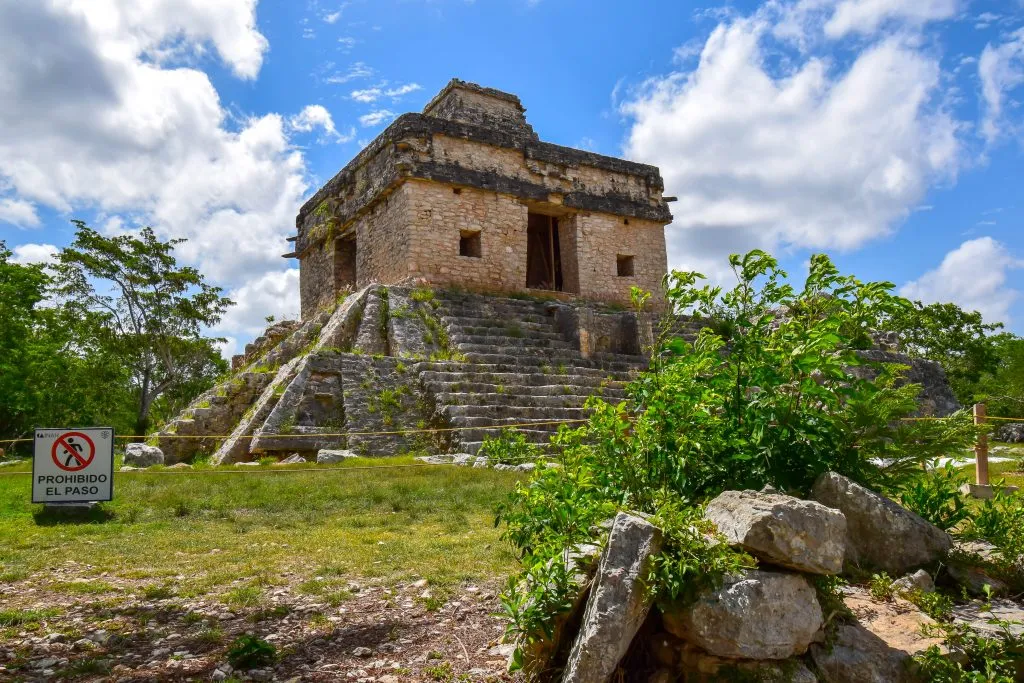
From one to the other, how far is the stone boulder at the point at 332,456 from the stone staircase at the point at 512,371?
53.7 inches

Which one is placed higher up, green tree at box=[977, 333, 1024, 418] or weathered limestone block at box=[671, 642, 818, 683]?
green tree at box=[977, 333, 1024, 418]

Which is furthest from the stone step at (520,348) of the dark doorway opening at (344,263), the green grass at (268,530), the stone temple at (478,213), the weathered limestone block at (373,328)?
the dark doorway opening at (344,263)

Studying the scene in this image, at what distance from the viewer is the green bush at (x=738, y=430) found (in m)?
2.93

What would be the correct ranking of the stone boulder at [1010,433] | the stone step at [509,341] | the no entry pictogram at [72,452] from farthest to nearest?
the stone boulder at [1010,433], the stone step at [509,341], the no entry pictogram at [72,452]

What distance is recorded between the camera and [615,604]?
255 cm

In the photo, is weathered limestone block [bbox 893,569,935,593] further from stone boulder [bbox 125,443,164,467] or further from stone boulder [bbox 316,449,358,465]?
stone boulder [bbox 125,443,164,467]

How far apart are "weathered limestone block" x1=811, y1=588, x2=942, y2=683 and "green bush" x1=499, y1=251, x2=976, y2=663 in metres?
0.58

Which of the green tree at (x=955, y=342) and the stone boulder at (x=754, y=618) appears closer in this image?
the stone boulder at (x=754, y=618)

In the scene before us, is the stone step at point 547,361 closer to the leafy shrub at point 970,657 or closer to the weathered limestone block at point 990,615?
the weathered limestone block at point 990,615

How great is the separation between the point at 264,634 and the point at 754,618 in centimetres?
230

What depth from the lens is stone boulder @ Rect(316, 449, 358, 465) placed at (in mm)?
8625

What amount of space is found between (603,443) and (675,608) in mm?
857

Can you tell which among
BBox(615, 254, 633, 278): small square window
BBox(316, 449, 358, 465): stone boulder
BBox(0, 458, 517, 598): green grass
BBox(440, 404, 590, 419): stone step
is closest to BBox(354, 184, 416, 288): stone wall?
BBox(440, 404, 590, 419): stone step

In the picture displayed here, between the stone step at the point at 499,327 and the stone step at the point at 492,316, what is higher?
the stone step at the point at 492,316
